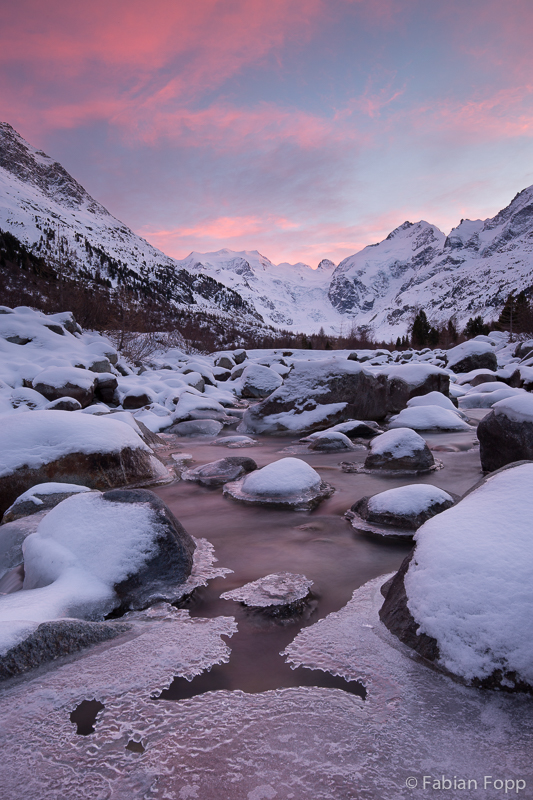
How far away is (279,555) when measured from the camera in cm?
331

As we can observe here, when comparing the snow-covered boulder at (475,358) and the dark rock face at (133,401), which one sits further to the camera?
the snow-covered boulder at (475,358)

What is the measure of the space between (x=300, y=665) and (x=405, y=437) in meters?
→ 4.37

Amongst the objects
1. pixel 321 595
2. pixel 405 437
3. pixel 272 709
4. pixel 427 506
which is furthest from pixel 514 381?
pixel 272 709

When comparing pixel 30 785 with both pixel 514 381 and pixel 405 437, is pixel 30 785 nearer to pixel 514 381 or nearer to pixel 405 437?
pixel 405 437

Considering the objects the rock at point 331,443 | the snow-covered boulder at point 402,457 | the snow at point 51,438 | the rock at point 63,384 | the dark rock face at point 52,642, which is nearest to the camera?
the dark rock face at point 52,642

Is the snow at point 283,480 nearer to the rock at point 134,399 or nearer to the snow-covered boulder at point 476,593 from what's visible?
the snow-covered boulder at point 476,593

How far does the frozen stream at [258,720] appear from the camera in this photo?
4.29 feet

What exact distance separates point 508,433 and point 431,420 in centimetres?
371

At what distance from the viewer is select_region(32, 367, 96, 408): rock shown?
29.7 ft

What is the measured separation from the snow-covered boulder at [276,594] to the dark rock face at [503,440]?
121 inches

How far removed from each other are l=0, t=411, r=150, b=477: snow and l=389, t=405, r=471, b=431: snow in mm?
5716

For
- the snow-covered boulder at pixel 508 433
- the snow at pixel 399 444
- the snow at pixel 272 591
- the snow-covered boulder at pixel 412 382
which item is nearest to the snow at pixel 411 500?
the snow at pixel 272 591

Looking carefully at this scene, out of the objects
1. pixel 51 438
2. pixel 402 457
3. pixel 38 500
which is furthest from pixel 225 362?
pixel 38 500

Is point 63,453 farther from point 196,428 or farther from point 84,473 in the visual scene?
point 196,428
